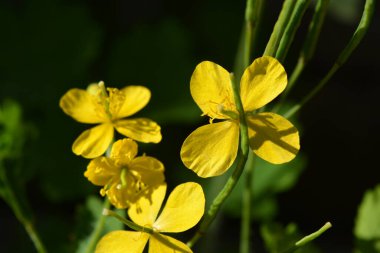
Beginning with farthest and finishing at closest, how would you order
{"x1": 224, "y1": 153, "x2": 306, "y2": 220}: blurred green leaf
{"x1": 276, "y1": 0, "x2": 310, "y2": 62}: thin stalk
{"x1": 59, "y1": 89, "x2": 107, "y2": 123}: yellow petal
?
{"x1": 224, "y1": 153, "x2": 306, "y2": 220}: blurred green leaf, {"x1": 59, "y1": 89, "x2": 107, "y2": 123}: yellow petal, {"x1": 276, "y1": 0, "x2": 310, "y2": 62}: thin stalk

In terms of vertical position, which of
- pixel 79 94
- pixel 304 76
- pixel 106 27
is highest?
pixel 79 94

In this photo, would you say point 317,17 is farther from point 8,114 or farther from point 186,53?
point 186,53

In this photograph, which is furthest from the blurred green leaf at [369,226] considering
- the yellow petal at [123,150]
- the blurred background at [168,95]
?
the yellow petal at [123,150]

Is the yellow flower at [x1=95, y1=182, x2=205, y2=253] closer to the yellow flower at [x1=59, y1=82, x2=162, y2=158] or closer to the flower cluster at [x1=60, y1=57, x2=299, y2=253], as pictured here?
the flower cluster at [x1=60, y1=57, x2=299, y2=253]

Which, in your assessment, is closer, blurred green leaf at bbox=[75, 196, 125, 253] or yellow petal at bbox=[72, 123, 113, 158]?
yellow petal at bbox=[72, 123, 113, 158]

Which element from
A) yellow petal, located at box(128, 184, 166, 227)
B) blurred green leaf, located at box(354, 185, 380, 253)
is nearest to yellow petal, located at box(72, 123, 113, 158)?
yellow petal, located at box(128, 184, 166, 227)

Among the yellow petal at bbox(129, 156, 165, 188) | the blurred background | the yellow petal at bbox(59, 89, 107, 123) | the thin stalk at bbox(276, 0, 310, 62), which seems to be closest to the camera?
the thin stalk at bbox(276, 0, 310, 62)

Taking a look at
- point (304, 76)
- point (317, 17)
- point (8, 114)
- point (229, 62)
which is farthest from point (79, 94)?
point (304, 76)

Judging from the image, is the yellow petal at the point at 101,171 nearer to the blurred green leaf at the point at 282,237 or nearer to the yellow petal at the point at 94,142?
the yellow petal at the point at 94,142

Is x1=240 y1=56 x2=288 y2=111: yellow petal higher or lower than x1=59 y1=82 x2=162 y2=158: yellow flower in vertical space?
higher
